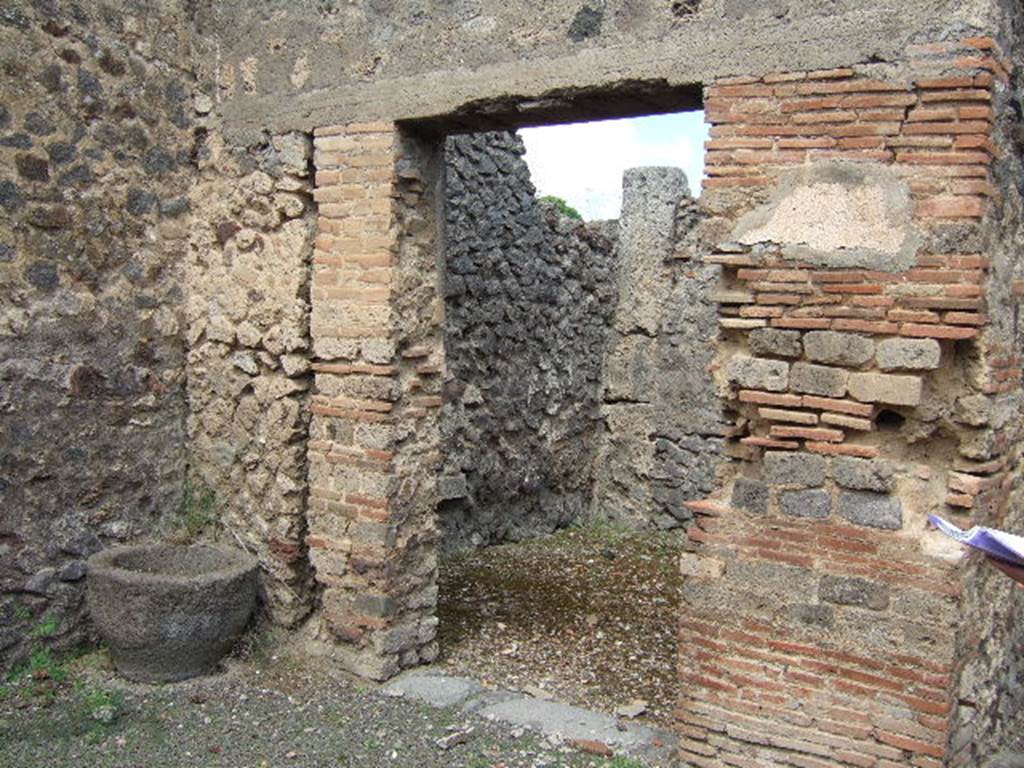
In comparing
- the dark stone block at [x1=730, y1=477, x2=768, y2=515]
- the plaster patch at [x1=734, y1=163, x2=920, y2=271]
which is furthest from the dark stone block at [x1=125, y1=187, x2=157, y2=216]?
the dark stone block at [x1=730, y1=477, x2=768, y2=515]

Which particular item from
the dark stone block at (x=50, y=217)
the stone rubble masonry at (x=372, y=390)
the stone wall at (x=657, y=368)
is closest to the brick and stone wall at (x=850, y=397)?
the stone rubble masonry at (x=372, y=390)

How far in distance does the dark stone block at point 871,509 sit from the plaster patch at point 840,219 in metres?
0.83

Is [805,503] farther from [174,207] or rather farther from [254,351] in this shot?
[174,207]

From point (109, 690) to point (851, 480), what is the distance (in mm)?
3513

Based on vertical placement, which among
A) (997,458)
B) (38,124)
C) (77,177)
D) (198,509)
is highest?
(38,124)

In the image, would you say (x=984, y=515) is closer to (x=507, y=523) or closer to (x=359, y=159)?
(x=359, y=159)

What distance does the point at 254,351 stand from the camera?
18.0ft

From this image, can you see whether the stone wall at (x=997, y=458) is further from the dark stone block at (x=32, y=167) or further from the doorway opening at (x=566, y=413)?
the dark stone block at (x=32, y=167)

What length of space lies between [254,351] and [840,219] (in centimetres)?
309

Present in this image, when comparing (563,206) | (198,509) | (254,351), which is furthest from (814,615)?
(563,206)

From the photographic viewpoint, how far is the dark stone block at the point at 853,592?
3.76 m

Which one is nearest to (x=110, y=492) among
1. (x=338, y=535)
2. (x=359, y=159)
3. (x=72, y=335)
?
Result: (x=72, y=335)

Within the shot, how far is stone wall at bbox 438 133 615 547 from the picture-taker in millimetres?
7613

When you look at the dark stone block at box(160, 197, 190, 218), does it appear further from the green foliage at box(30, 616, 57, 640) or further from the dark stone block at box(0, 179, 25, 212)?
A: the green foliage at box(30, 616, 57, 640)
